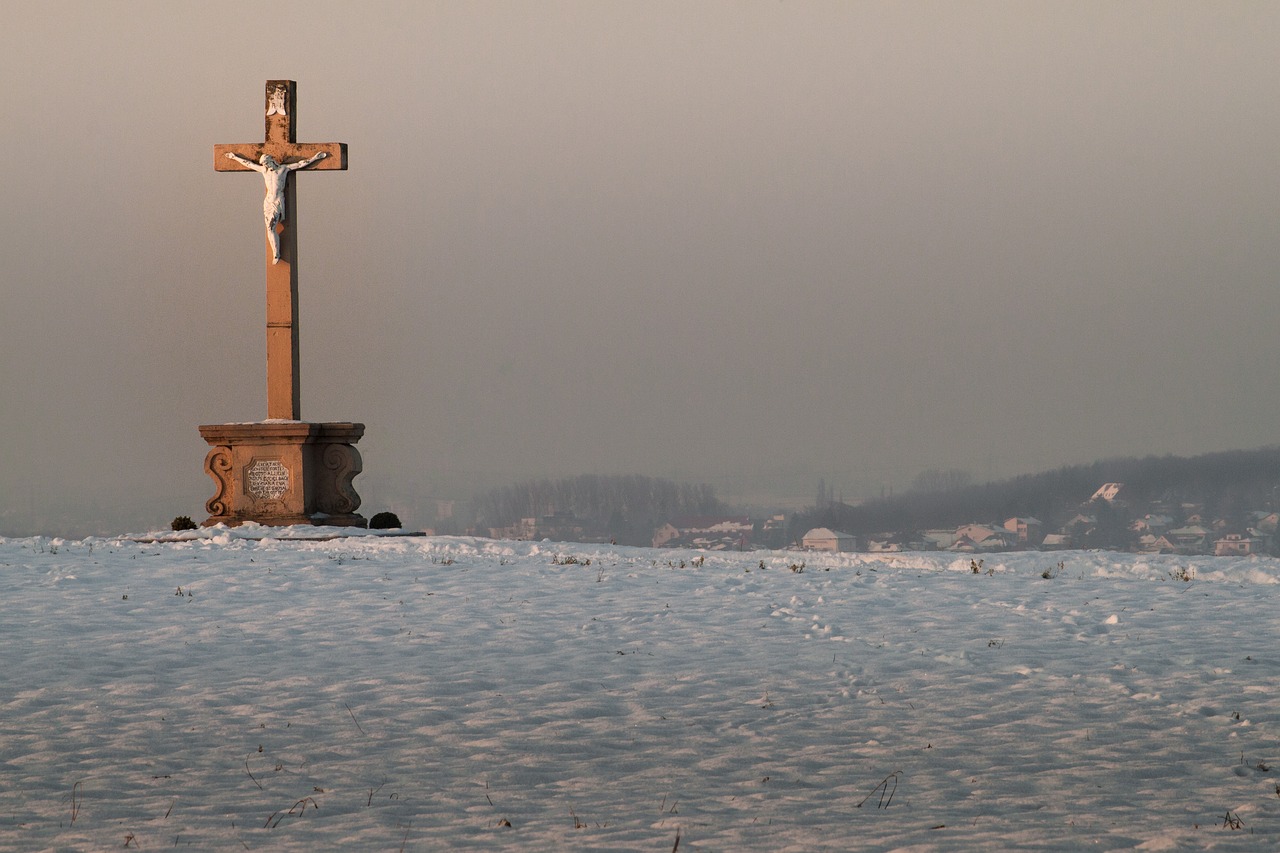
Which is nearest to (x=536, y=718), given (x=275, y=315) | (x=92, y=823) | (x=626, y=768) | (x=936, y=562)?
(x=626, y=768)

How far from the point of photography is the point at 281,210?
20.4m

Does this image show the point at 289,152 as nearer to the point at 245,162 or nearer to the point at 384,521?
the point at 245,162

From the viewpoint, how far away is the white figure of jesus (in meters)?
20.3

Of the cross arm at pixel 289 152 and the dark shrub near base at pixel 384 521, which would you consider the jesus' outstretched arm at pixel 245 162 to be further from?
the dark shrub near base at pixel 384 521

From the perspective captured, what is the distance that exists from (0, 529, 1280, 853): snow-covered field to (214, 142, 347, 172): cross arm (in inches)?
Result: 355

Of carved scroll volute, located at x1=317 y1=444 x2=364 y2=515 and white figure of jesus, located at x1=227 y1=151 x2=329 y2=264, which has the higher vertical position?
white figure of jesus, located at x1=227 y1=151 x2=329 y2=264

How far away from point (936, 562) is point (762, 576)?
10.1ft

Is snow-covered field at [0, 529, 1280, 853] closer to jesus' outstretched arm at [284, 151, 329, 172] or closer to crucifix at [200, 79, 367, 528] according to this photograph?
crucifix at [200, 79, 367, 528]

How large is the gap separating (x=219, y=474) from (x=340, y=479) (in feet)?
5.77

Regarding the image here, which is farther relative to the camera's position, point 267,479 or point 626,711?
point 267,479

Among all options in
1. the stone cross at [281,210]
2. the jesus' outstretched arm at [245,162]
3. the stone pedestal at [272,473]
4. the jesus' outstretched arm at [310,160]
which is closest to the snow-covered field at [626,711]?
the stone pedestal at [272,473]

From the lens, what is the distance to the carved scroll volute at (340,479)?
19.8 m

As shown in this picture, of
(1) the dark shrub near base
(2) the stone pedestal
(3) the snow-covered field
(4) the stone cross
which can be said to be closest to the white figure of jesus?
(4) the stone cross

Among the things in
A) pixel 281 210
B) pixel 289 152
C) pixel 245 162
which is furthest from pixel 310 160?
pixel 245 162
